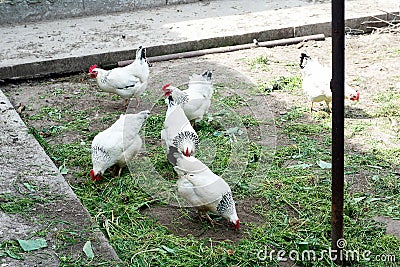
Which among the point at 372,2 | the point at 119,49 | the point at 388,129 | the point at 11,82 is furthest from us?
the point at 372,2

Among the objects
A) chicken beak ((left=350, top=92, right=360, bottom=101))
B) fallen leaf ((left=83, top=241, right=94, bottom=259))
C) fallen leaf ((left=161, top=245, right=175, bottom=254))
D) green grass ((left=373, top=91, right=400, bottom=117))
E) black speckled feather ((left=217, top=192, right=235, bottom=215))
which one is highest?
fallen leaf ((left=83, top=241, right=94, bottom=259))

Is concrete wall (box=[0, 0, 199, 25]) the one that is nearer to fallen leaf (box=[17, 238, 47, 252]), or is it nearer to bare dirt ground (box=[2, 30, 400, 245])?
bare dirt ground (box=[2, 30, 400, 245])

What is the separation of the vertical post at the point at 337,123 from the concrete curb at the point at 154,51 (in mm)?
4424

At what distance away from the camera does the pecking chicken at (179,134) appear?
4484mm

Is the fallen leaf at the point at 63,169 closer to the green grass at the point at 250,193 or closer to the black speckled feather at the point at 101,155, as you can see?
the green grass at the point at 250,193

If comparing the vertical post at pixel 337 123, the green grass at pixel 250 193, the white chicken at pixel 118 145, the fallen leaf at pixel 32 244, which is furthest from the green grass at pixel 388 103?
the fallen leaf at pixel 32 244

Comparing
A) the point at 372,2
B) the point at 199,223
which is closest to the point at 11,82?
the point at 199,223

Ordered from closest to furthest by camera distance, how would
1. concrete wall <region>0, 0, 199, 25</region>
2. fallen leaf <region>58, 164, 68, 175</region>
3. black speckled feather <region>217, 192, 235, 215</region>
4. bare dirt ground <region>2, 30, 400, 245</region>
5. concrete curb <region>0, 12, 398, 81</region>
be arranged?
black speckled feather <region>217, 192, 235, 215</region>
fallen leaf <region>58, 164, 68, 175</region>
bare dirt ground <region>2, 30, 400, 245</region>
concrete curb <region>0, 12, 398, 81</region>
concrete wall <region>0, 0, 199, 25</region>

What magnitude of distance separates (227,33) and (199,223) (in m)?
4.18

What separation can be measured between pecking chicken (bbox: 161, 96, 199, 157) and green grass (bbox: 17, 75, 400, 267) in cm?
30

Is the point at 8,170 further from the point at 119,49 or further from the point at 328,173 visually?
the point at 119,49

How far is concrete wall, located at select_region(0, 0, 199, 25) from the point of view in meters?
8.70

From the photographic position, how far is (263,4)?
364 inches

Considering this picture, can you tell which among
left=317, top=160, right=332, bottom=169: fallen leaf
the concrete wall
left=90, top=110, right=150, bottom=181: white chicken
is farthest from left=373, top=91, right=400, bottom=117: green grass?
the concrete wall
